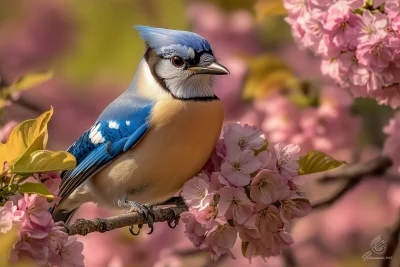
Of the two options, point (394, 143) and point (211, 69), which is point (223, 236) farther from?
point (394, 143)

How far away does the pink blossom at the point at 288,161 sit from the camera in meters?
2.57

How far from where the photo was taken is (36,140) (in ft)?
7.73

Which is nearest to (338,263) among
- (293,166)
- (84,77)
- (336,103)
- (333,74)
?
(336,103)

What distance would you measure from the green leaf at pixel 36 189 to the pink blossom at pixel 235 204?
1.61ft

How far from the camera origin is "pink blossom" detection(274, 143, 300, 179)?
2568 millimetres

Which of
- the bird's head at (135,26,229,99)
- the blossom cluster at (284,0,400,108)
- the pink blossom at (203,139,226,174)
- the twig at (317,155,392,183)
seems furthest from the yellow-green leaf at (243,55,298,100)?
the pink blossom at (203,139,226,174)

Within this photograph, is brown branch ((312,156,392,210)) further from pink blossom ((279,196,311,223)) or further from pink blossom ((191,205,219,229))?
pink blossom ((191,205,219,229))

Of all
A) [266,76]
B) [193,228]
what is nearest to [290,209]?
[193,228]

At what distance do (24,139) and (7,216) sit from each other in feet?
0.81

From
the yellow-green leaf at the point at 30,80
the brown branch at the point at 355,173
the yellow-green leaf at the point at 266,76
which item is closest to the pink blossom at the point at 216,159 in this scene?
the yellow-green leaf at the point at 30,80

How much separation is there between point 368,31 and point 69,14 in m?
3.21

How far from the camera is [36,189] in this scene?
2379 mm

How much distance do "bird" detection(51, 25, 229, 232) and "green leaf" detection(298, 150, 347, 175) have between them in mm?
303

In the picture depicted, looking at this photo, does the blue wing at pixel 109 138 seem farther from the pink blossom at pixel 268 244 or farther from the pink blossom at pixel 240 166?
the pink blossom at pixel 268 244
